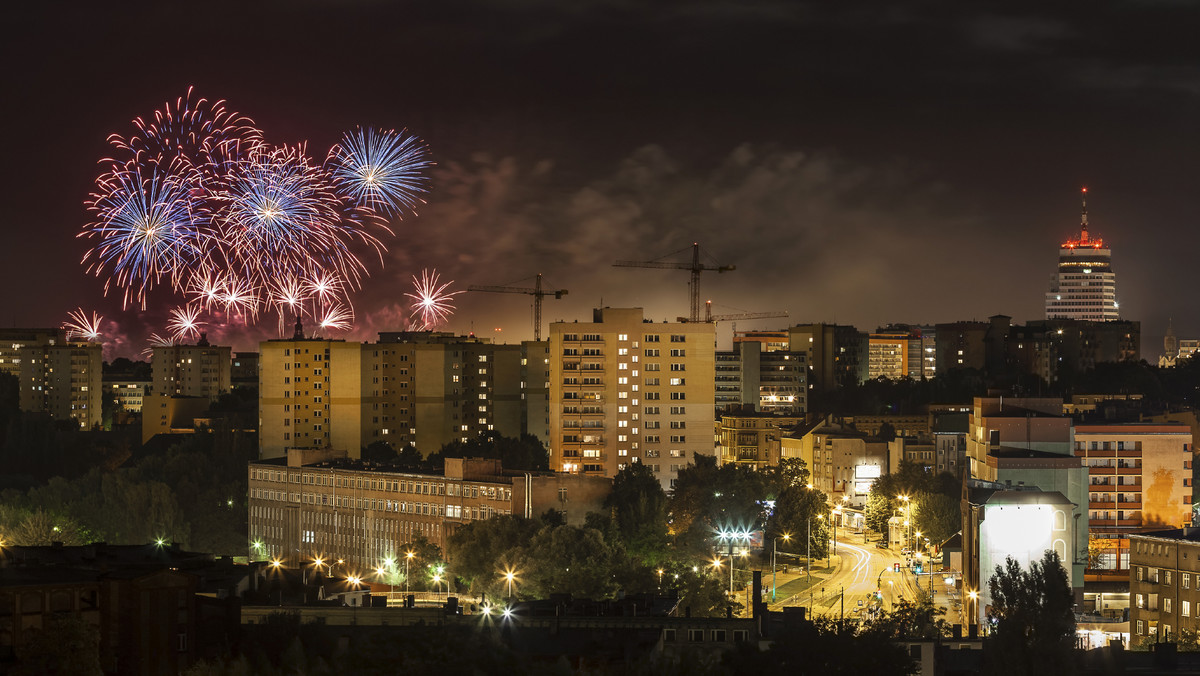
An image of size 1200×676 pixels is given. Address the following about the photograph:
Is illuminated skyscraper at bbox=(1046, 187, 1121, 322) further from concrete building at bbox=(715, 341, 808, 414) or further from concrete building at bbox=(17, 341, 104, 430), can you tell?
concrete building at bbox=(17, 341, 104, 430)

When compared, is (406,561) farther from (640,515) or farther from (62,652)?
(62,652)

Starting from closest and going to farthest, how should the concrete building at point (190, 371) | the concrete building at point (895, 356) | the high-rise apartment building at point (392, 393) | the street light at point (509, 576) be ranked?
the street light at point (509, 576)
the high-rise apartment building at point (392, 393)
the concrete building at point (190, 371)
the concrete building at point (895, 356)

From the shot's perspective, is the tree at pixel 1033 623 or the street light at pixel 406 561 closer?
the tree at pixel 1033 623

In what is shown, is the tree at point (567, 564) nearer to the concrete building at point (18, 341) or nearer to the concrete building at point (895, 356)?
the concrete building at point (18, 341)

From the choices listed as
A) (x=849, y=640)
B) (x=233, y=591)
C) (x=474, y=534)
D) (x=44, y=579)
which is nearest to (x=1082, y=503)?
(x=474, y=534)

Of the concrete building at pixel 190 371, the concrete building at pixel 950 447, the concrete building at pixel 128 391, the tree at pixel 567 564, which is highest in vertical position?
the concrete building at pixel 190 371

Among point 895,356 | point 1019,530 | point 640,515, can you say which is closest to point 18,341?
point 895,356

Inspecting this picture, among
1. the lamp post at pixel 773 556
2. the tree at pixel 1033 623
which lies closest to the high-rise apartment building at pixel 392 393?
the lamp post at pixel 773 556
